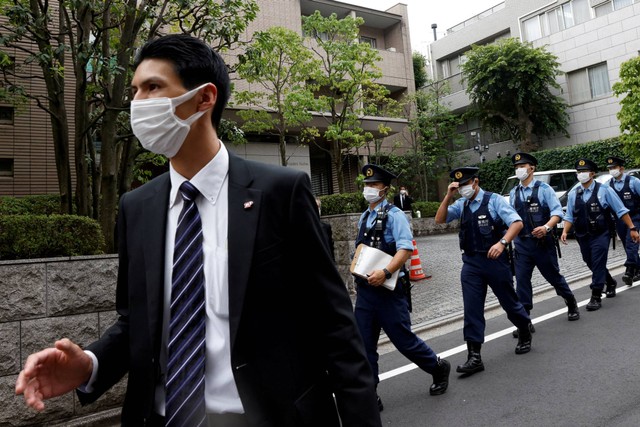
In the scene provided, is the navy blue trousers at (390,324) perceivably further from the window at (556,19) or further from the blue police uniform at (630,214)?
the window at (556,19)

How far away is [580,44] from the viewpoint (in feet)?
83.6

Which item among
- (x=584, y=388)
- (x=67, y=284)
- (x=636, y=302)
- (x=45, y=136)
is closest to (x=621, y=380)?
(x=584, y=388)

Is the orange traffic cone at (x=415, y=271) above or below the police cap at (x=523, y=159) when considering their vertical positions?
below

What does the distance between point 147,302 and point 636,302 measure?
25.3ft

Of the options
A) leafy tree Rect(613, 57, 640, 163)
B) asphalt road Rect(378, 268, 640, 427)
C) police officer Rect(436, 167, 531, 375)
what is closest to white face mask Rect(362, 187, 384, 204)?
police officer Rect(436, 167, 531, 375)

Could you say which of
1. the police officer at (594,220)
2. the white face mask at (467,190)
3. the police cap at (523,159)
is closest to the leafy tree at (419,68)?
the police officer at (594,220)

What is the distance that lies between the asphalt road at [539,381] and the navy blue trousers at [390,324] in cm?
41

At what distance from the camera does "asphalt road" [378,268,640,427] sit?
374 centimetres

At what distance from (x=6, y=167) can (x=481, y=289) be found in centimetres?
1566

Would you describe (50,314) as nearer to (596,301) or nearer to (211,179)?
Result: (211,179)

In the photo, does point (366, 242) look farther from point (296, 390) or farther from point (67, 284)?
point (296, 390)

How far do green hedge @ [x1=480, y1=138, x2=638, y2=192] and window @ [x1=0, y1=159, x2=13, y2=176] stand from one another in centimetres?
2302

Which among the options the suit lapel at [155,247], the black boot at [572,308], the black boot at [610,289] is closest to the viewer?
the suit lapel at [155,247]

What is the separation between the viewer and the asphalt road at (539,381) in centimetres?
374
